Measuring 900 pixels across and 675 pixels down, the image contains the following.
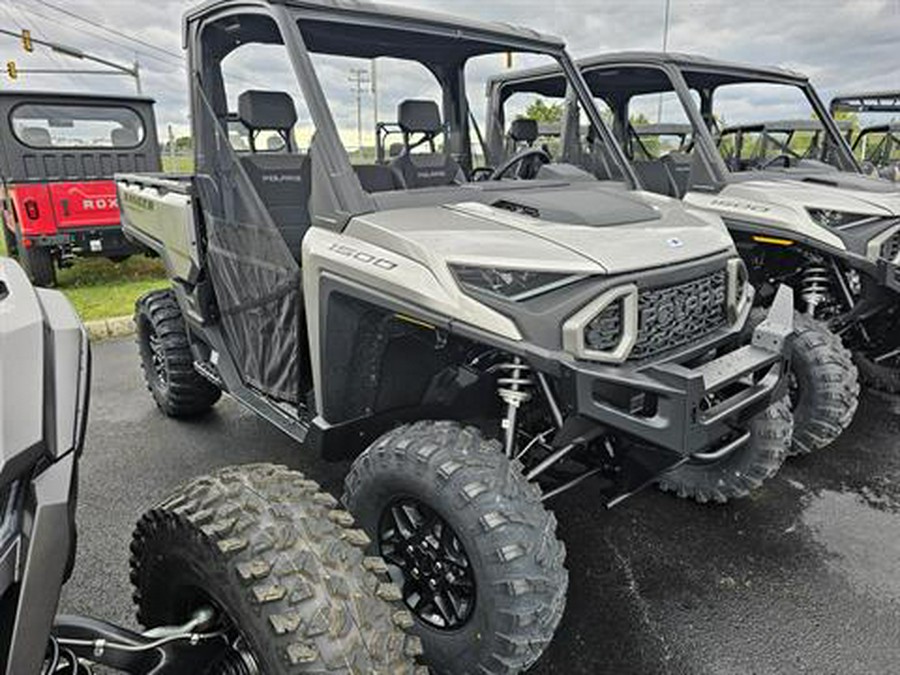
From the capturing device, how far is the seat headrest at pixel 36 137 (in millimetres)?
8039

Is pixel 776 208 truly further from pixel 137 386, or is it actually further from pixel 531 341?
pixel 137 386

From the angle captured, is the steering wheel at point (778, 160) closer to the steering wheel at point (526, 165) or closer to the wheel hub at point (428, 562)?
the steering wheel at point (526, 165)

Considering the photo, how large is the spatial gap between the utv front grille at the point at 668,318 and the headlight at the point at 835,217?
1919 mm

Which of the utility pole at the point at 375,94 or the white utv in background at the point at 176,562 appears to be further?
the utility pole at the point at 375,94

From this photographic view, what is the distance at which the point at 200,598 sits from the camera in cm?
150

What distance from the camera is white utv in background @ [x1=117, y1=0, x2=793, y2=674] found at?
2045 mm

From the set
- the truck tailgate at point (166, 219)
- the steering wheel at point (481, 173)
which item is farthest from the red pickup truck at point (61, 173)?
the steering wheel at point (481, 173)

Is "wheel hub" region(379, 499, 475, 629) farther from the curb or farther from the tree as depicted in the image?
the curb

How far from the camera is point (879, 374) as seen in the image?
5168 millimetres

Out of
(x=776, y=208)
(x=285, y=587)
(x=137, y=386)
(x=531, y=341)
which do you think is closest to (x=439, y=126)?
(x=531, y=341)

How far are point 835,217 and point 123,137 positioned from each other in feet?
28.2

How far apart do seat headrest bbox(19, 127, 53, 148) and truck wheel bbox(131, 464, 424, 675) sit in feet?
27.4

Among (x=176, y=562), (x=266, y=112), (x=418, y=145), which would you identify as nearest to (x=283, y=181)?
(x=266, y=112)

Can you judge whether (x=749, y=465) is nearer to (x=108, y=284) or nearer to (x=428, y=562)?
(x=428, y=562)
